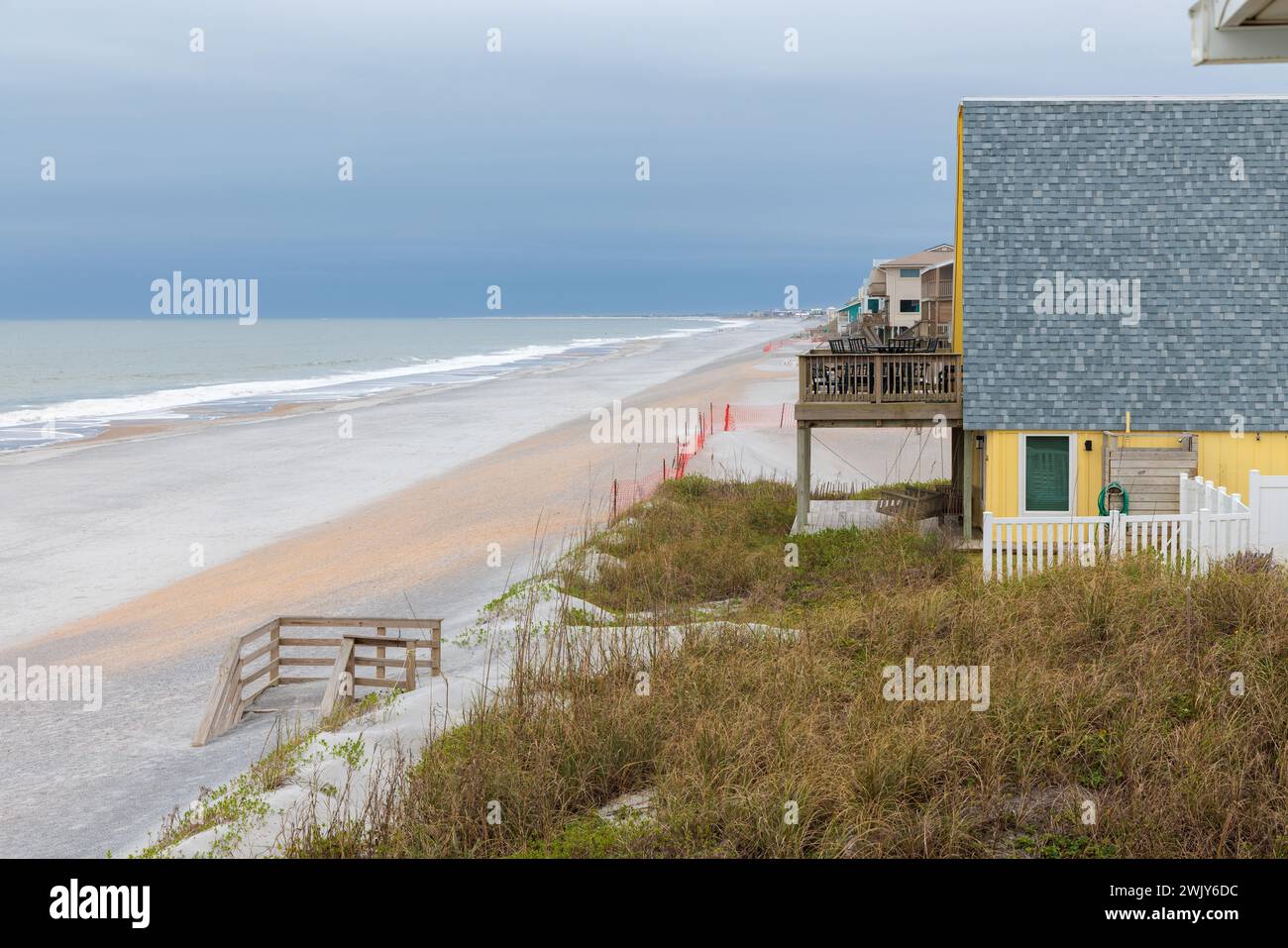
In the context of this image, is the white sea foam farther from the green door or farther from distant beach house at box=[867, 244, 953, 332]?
the green door

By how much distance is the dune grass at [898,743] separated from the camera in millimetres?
7203

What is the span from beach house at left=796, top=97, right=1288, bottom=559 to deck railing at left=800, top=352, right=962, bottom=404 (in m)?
0.09

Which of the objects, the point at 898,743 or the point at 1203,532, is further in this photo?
the point at 1203,532

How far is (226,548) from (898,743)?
66.9ft

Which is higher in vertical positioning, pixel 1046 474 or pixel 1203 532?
pixel 1046 474

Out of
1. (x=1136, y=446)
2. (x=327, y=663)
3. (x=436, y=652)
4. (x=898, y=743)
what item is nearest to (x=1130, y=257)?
(x=1136, y=446)

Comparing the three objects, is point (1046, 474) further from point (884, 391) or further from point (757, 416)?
point (757, 416)

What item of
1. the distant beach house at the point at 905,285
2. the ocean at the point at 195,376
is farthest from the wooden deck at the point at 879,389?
the distant beach house at the point at 905,285

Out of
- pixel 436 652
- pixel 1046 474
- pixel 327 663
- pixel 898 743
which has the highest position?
pixel 1046 474

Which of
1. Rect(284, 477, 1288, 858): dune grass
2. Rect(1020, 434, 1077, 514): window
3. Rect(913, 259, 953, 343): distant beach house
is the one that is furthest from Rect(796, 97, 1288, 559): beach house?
Rect(913, 259, 953, 343): distant beach house

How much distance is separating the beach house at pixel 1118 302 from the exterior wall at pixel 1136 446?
0.9 inches

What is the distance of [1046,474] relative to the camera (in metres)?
18.8

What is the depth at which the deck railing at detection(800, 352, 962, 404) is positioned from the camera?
19453mm
